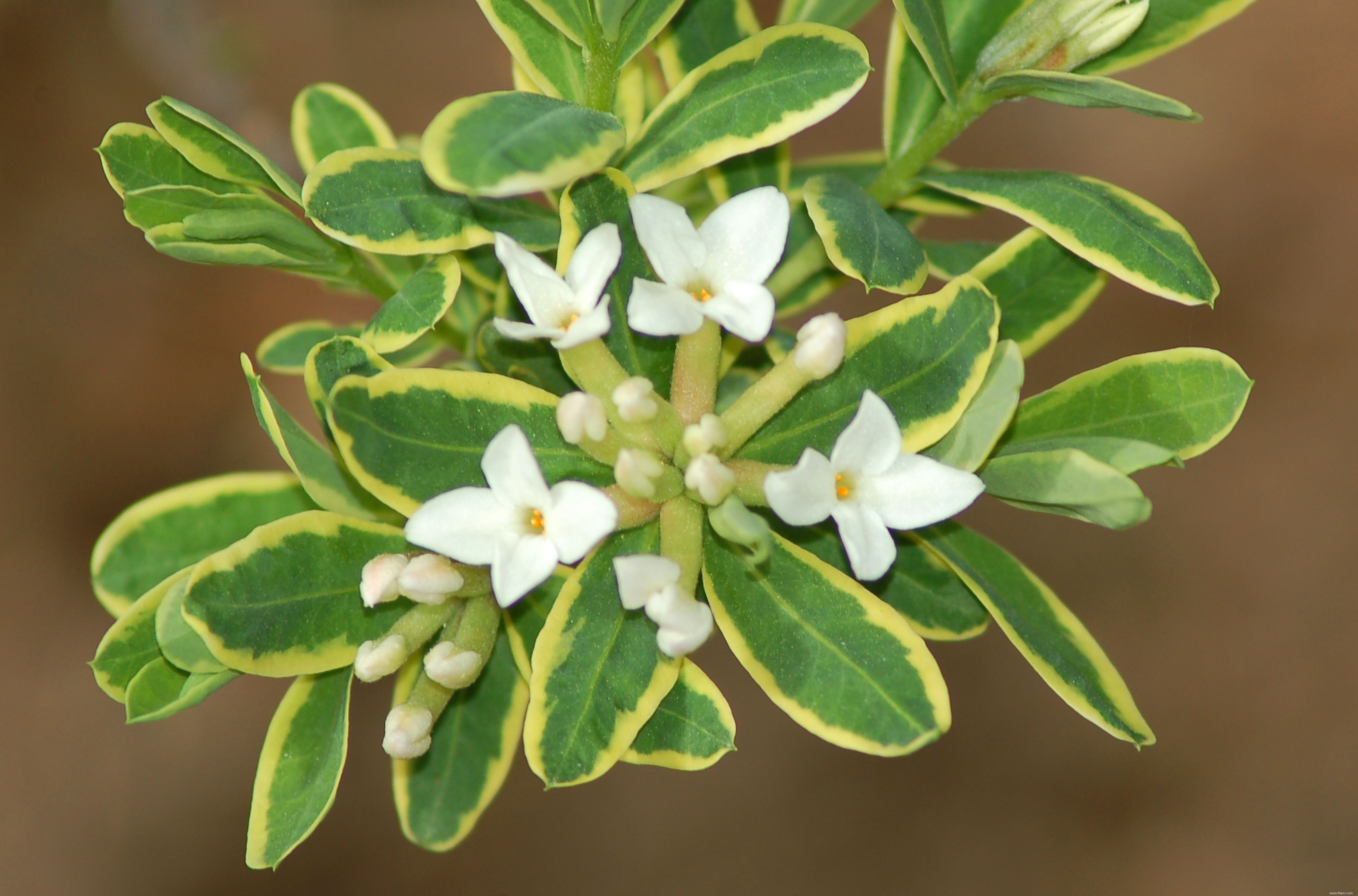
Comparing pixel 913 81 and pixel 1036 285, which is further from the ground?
pixel 913 81

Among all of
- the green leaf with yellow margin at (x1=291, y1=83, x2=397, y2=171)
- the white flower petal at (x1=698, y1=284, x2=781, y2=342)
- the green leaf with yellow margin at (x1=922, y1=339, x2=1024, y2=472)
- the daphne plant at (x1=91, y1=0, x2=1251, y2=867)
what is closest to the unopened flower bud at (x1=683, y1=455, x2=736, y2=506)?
the daphne plant at (x1=91, y1=0, x2=1251, y2=867)

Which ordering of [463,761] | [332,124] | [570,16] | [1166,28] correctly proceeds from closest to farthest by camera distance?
1. [570,16]
2. [1166,28]
3. [463,761]
4. [332,124]

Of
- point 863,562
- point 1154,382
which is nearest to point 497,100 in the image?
point 863,562

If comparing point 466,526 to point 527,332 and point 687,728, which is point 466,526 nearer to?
point 527,332

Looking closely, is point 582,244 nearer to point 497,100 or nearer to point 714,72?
point 497,100

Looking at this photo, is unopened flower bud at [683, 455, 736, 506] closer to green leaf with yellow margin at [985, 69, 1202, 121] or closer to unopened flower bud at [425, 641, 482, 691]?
unopened flower bud at [425, 641, 482, 691]

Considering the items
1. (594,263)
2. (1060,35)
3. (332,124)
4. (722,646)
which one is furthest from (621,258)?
(722,646)

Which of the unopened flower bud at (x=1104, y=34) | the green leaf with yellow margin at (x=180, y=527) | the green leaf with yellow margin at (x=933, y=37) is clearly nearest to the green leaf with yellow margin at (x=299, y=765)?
the green leaf with yellow margin at (x=180, y=527)
